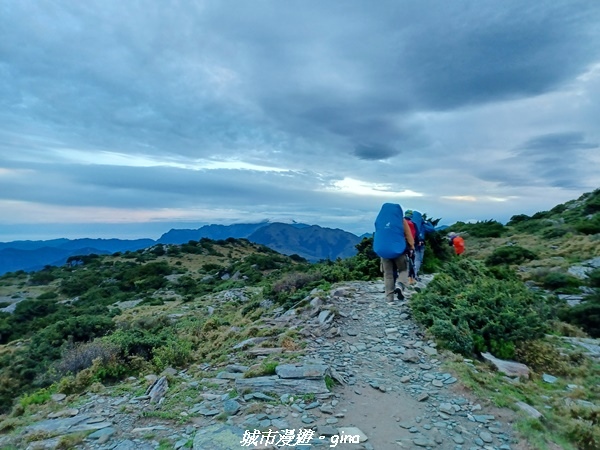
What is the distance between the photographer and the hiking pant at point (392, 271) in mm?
8945

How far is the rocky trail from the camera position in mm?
4363

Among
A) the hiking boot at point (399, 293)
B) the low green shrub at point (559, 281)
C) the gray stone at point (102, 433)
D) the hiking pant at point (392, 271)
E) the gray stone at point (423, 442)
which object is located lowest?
the gray stone at point (102, 433)

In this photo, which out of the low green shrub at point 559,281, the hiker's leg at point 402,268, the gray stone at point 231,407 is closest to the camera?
the gray stone at point 231,407

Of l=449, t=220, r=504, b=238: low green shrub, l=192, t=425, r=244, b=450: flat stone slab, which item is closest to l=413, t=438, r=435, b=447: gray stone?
l=192, t=425, r=244, b=450: flat stone slab

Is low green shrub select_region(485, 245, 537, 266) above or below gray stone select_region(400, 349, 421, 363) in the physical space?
above

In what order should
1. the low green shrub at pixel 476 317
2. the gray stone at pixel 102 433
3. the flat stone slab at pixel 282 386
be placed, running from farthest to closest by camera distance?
the low green shrub at pixel 476 317 < the flat stone slab at pixel 282 386 < the gray stone at pixel 102 433

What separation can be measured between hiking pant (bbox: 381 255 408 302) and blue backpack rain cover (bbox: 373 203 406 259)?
1.44 ft

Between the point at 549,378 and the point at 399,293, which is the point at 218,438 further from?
the point at 399,293

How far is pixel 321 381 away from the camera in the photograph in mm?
5566

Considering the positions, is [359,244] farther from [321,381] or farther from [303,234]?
[303,234]

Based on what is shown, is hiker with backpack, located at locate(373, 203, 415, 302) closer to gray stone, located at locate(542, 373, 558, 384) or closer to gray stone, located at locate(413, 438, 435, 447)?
gray stone, located at locate(542, 373, 558, 384)

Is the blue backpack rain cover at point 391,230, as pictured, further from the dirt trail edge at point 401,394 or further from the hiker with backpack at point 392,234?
the dirt trail edge at point 401,394

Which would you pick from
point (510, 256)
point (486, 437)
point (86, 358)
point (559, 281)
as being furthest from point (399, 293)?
point (510, 256)

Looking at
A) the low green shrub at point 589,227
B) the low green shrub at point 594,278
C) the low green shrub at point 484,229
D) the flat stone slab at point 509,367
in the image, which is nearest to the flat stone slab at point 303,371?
the flat stone slab at point 509,367
